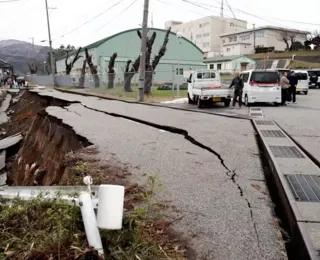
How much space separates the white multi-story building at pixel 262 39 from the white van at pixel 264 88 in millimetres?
65758

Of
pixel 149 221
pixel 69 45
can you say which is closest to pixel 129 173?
pixel 149 221

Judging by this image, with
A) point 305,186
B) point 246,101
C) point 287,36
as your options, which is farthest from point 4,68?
point 305,186

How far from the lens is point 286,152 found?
23.0 feet

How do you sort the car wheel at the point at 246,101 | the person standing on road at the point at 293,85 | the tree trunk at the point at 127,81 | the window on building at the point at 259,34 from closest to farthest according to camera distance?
1. the car wheel at the point at 246,101
2. the person standing on road at the point at 293,85
3. the tree trunk at the point at 127,81
4. the window on building at the point at 259,34

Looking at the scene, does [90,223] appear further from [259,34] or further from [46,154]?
[259,34]

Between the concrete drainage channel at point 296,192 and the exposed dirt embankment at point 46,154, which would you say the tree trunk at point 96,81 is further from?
the concrete drainage channel at point 296,192

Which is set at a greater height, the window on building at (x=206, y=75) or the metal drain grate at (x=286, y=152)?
the window on building at (x=206, y=75)

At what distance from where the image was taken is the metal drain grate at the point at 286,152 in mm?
6699

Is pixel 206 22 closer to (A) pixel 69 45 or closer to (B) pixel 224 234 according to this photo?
(A) pixel 69 45

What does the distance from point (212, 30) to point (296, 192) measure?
308ft

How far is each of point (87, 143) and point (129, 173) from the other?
124 inches

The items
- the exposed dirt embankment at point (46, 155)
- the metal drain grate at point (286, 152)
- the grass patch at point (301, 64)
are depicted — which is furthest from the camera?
the grass patch at point (301, 64)

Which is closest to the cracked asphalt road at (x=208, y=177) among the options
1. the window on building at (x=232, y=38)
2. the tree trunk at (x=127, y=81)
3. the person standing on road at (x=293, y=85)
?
the person standing on road at (x=293, y=85)

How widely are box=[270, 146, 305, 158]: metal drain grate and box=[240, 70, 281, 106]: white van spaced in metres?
11.6
